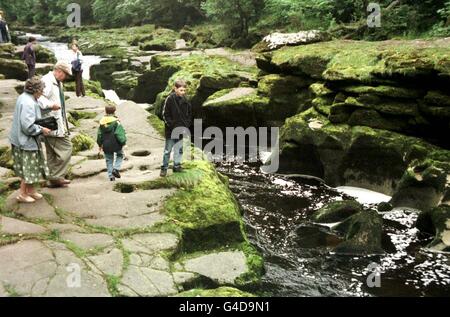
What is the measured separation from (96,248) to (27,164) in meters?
2.09

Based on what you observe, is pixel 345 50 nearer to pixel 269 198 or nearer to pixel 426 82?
pixel 426 82

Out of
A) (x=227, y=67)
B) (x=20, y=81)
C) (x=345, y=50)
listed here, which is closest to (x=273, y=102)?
(x=345, y=50)

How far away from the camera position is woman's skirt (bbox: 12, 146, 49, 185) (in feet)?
26.9

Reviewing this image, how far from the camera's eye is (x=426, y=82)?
12570mm

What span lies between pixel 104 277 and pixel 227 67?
16.6 meters

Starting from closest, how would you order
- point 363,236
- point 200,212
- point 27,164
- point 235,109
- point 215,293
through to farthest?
point 215,293 → point 27,164 → point 200,212 → point 363,236 → point 235,109

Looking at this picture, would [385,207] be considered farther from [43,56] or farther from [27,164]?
[43,56]

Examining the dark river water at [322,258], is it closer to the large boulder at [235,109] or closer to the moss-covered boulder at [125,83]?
the large boulder at [235,109]

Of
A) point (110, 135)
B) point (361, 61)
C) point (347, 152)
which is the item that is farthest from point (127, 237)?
point (361, 61)

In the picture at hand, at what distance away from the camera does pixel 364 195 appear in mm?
12750

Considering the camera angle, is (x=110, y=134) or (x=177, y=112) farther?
(x=110, y=134)

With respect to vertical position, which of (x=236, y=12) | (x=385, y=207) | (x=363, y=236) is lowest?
(x=385, y=207)

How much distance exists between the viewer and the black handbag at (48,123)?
324 inches

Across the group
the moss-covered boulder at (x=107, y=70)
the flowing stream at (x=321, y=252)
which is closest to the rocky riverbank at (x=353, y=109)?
the flowing stream at (x=321, y=252)
